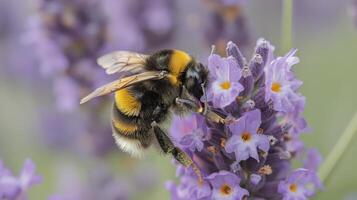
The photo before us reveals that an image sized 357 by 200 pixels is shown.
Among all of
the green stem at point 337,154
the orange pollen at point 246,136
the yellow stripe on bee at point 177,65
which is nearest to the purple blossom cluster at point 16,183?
the yellow stripe on bee at point 177,65

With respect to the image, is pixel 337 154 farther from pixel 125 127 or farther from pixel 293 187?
pixel 125 127

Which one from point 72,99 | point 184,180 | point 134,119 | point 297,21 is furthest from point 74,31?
point 297,21

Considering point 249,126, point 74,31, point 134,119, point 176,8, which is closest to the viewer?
point 249,126

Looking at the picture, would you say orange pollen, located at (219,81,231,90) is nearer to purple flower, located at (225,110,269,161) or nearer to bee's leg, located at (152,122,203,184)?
purple flower, located at (225,110,269,161)

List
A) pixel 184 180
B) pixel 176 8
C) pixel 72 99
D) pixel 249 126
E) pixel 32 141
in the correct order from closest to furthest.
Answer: pixel 249 126 < pixel 184 180 < pixel 72 99 < pixel 176 8 < pixel 32 141

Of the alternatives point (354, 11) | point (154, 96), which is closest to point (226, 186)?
point (154, 96)

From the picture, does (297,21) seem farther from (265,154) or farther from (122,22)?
(265,154)
